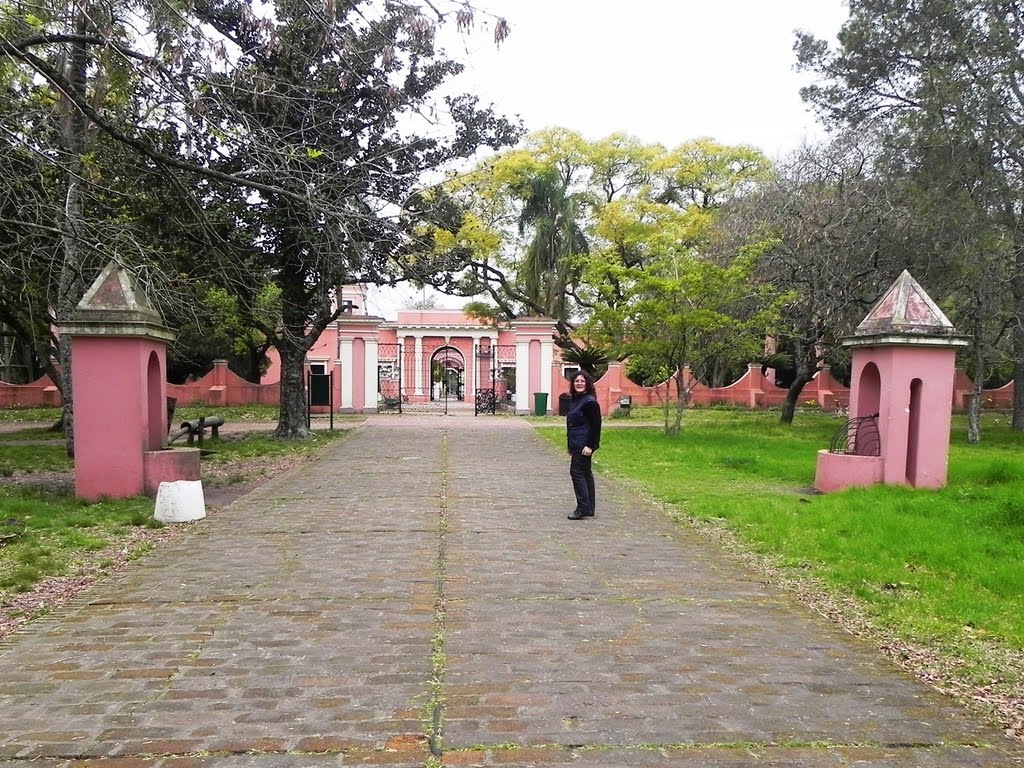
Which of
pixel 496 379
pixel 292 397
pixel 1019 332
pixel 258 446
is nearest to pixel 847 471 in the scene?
pixel 258 446

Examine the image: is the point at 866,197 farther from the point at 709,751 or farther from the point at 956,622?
the point at 709,751

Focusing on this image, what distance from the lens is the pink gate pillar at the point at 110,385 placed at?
902cm

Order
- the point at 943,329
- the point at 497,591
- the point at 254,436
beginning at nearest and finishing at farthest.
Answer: the point at 497,591 < the point at 943,329 < the point at 254,436

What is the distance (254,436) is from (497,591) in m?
14.7

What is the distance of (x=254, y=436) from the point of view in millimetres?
18906

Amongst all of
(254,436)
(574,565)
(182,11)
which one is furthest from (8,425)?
(574,565)

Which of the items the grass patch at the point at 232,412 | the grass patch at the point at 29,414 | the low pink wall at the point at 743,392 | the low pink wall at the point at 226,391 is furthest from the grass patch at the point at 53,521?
the low pink wall at the point at 743,392

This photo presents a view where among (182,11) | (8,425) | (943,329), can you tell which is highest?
(182,11)

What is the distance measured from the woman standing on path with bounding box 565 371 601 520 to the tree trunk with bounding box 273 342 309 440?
11054 millimetres

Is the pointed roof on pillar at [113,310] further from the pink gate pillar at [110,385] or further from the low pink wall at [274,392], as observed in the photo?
the low pink wall at [274,392]

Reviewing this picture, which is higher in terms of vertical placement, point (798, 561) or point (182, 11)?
point (182, 11)

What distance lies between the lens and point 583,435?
27.0 ft

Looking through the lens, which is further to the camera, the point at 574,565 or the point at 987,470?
the point at 987,470

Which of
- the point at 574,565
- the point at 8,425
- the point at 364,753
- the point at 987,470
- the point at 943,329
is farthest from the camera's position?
the point at 8,425
